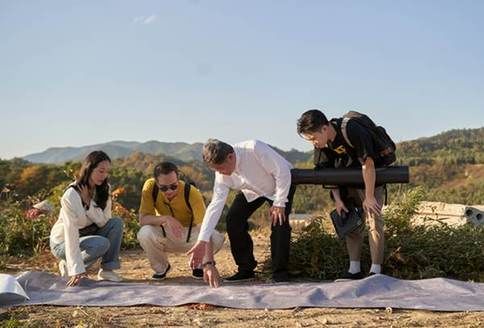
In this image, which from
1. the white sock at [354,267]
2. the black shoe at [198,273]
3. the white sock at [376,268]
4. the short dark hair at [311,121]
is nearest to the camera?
the short dark hair at [311,121]

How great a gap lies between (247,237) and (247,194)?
0.44 m

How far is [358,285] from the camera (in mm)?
4414

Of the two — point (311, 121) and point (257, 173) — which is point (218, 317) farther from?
point (311, 121)

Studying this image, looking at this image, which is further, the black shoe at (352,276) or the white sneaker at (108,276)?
the white sneaker at (108,276)

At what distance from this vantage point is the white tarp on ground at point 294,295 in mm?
4117

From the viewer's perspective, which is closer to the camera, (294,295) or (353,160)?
(294,295)

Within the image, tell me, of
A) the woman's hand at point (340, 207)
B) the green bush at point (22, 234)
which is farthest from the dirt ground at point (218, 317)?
the green bush at point (22, 234)

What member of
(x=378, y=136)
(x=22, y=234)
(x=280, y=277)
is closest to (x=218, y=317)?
(x=280, y=277)

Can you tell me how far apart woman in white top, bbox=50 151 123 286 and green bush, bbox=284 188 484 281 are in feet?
5.43

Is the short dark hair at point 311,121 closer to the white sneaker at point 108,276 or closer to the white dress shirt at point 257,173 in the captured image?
the white dress shirt at point 257,173

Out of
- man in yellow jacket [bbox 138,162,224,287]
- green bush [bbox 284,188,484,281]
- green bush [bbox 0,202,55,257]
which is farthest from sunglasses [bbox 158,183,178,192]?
green bush [bbox 0,202,55,257]

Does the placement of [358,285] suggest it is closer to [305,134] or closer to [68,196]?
[305,134]

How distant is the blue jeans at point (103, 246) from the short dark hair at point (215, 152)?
1.28 m

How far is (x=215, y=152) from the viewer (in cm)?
457
